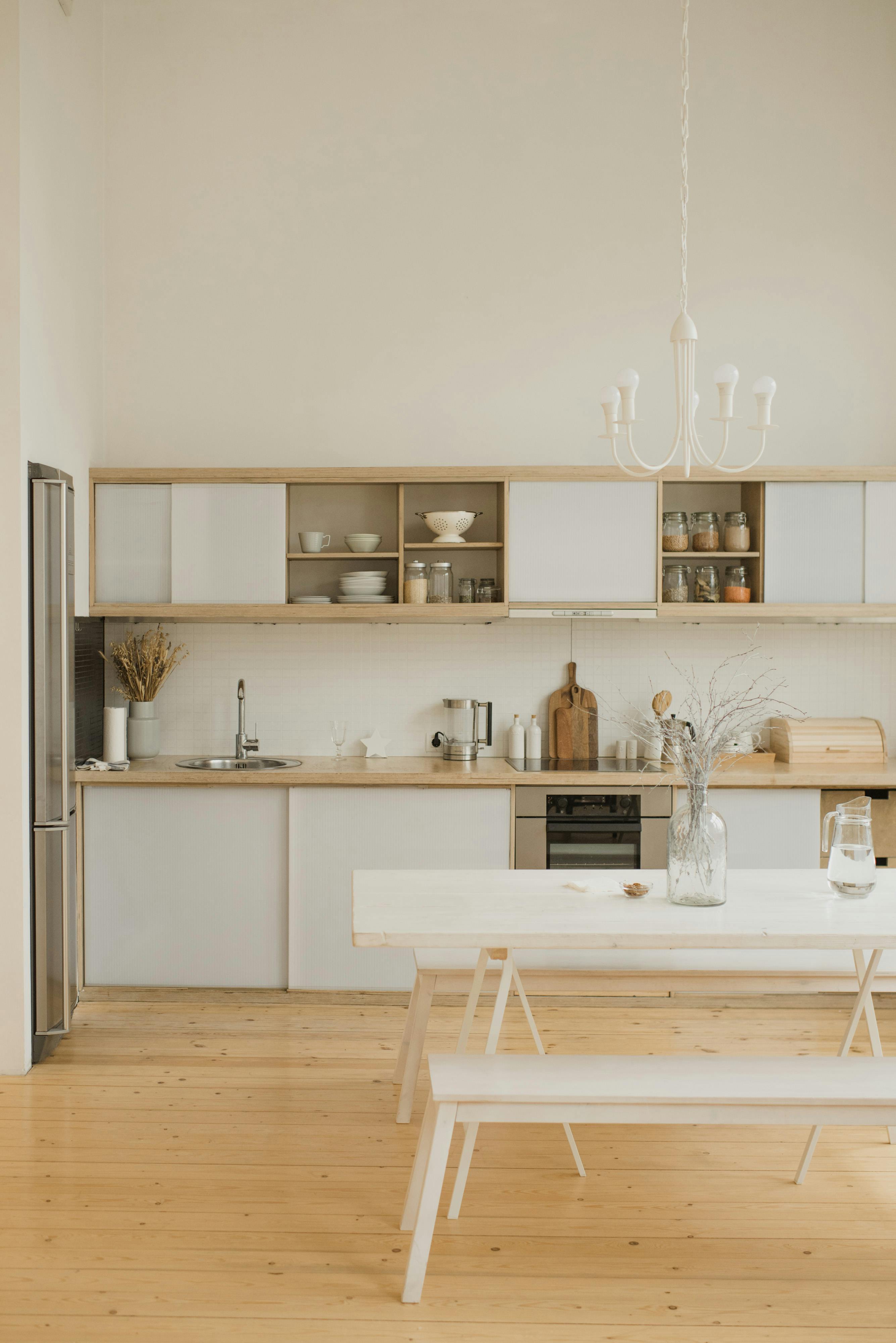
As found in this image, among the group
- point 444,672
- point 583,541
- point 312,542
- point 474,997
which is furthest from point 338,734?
point 474,997

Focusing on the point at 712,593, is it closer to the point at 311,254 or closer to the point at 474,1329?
the point at 311,254

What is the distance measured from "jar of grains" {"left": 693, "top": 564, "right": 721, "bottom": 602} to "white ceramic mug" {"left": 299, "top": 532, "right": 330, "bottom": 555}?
1.74m

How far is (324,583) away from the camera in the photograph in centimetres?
505

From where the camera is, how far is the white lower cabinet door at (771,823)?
178 inches

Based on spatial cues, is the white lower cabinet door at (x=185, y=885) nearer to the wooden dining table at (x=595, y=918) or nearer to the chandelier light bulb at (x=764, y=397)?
the wooden dining table at (x=595, y=918)

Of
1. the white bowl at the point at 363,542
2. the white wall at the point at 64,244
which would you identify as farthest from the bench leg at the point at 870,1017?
the white wall at the point at 64,244

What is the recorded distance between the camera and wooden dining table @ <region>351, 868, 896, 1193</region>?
2.53m

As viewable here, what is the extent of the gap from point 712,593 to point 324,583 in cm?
184

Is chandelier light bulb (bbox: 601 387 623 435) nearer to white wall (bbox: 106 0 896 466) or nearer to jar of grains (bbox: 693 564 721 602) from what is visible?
jar of grains (bbox: 693 564 721 602)

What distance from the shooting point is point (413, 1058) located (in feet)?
11.2

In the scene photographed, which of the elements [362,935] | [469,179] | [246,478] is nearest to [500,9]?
[469,179]

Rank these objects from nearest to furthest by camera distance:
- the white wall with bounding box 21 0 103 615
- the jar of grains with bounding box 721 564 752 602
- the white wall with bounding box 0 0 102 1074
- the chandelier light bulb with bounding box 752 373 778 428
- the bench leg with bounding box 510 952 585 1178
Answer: the chandelier light bulb with bounding box 752 373 778 428
the bench leg with bounding box 510 952 585 1178
the white wall with bounding box 0 0 102 1074
the white wall with bounding box 21 0 103 615
the jar of grains with bounding box 721 564 752 602

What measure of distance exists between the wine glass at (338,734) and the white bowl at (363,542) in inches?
34.1

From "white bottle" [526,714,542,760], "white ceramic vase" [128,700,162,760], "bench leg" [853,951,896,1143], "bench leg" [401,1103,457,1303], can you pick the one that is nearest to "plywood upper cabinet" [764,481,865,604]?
"white bottle" [526,714,542,760]
